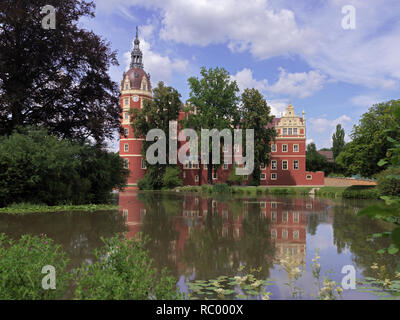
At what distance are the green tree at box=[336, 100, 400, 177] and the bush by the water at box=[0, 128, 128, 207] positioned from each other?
30.4 m

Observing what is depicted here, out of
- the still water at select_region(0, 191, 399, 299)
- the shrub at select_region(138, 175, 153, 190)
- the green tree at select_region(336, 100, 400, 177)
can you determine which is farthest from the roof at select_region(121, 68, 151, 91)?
the still water at select_region(0, 191, 399, 299)

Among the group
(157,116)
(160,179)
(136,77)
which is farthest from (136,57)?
(160,179)

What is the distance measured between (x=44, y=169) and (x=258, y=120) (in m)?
37.8

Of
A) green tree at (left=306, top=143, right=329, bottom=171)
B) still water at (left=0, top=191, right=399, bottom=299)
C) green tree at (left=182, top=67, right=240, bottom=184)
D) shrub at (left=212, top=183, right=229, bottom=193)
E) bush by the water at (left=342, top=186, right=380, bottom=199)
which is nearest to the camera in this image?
still water at (left=0, top=191, right=399, bottom=299)

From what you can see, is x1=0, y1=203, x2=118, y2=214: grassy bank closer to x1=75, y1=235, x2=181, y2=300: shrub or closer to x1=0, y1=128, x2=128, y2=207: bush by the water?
x1=0, y1=128, x2=128, y2=207: bush by the water

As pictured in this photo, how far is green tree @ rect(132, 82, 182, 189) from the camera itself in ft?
150

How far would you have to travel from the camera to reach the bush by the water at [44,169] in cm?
1343

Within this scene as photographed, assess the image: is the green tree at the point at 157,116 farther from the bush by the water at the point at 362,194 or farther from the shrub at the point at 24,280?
the shrub at the point at 24,280

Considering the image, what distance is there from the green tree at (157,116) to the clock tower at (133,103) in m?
4.86

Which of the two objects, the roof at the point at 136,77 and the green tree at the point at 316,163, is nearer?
the roof at the point at 136,77

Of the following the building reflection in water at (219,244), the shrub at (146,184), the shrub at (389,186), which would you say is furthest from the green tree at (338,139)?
the building reflection in water at (219,244)

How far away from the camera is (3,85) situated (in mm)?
16234
